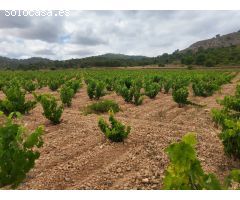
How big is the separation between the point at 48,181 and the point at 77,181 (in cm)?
48

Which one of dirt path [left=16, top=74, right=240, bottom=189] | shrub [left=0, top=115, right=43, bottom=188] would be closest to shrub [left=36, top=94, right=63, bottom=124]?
dirt path [left=16, top=74, right=240, bottom=189]

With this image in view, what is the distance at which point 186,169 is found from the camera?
2.99 meters

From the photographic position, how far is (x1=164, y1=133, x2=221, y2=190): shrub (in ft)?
9.70

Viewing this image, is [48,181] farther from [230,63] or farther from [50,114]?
[230,63]

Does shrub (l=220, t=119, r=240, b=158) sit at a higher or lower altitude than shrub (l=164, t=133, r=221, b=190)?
lower

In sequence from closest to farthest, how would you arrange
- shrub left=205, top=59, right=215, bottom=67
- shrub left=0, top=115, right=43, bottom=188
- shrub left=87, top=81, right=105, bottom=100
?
shrub left=0, top=115, right=43, bottom=188
shrub left=87, top=81, right=105, bottom=100
shrub left=205, top=59, right=215, bottom=67

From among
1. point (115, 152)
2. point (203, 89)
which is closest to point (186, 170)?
point (115, 152)

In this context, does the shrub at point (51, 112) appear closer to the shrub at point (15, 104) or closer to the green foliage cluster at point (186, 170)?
the shrub at point (15, 104)

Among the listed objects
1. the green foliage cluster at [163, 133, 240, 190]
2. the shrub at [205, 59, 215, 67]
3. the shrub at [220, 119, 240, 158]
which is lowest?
the shrub at [205, 59, 215, 67]

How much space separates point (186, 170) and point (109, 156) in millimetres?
3622

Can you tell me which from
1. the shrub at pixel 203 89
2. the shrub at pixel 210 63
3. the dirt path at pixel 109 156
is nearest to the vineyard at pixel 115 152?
the dirt path at pixel 109 156

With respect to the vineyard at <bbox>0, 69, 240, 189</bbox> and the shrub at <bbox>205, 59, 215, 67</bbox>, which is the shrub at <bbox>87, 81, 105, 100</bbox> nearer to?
the vineyard at <bbox>0, 69, 240, 189</bbox>

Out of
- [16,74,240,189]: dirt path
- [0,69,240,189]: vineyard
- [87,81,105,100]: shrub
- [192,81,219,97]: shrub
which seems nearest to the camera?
[0,69,240,189]: vineyard

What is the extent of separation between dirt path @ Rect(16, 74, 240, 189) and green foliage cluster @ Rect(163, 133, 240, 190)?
2083 millimetres
